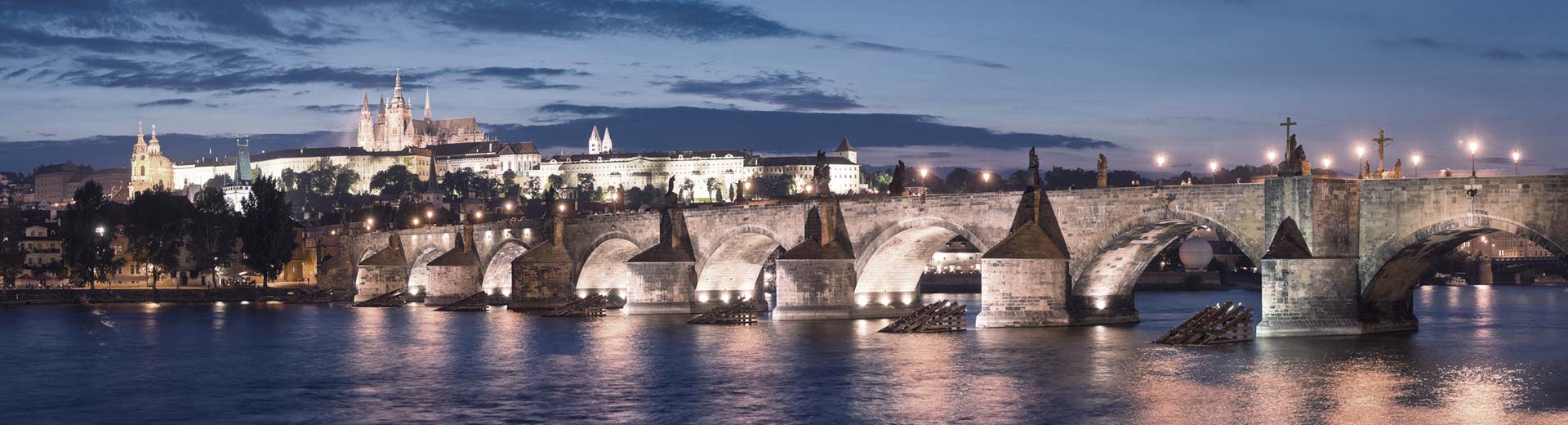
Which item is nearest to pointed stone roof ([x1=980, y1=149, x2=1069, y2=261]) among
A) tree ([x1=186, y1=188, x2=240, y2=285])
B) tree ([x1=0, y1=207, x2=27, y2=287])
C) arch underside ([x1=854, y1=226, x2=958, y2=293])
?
arch underside ([x1=854, y1=226, x2=958, y2=293])

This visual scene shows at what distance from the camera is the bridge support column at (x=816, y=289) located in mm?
62781

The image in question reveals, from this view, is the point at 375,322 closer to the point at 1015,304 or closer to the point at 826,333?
the point at 826,333

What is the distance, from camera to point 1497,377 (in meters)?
40.8

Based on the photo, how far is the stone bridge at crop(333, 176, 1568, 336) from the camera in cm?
4391

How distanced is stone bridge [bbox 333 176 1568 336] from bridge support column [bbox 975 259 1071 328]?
2.4 inches

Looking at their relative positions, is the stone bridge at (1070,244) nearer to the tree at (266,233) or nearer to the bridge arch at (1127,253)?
the bridge arch at (1127,253)

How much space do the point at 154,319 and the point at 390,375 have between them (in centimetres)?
4167

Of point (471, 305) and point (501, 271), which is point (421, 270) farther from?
point (471, 305)

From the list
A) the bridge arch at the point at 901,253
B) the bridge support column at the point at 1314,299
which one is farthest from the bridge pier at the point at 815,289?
the bridge support column at the point at 1314,299

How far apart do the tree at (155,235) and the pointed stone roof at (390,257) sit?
1773 cm

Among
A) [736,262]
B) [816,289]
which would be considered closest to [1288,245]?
[816,289]

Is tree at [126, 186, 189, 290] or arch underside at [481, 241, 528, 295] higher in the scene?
tree at [126, 186, 189, 290]

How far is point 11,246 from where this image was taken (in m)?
114

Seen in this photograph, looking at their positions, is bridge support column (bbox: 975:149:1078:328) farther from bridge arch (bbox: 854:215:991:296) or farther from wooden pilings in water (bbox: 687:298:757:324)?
wooden pilings in water (bbox: 687:298:757:324)
